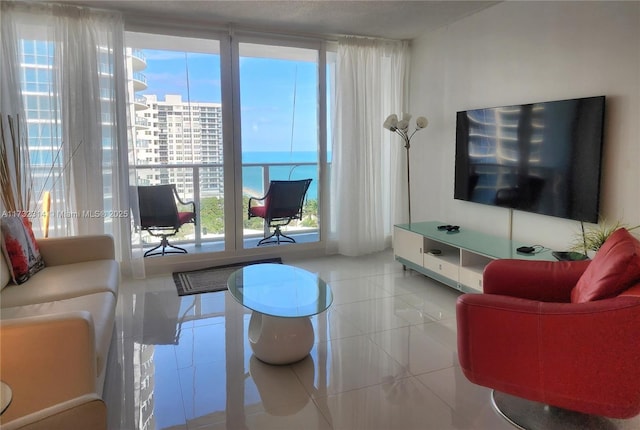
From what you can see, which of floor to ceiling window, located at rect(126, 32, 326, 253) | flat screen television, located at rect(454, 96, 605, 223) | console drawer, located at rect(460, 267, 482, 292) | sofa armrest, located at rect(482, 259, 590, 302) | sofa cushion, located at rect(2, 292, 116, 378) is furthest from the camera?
floor to ceiling window, located at rect(126, 32, 326, 253)

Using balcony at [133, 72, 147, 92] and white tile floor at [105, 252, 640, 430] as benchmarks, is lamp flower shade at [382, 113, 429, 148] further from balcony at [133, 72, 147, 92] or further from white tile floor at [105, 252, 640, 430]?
balcony at [133, 72, 147, 92]

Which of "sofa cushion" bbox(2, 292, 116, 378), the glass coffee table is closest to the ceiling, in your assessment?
the glass coffee table

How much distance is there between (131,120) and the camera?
416 cm

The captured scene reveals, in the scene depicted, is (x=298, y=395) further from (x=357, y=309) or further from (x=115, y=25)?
(x=115, y=25)

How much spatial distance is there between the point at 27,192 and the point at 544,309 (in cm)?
394

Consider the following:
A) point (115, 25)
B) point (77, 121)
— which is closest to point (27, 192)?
point (77, 121)

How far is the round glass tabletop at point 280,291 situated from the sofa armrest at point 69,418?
1183 millimetres

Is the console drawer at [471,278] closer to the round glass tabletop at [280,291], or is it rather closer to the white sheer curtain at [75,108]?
the round glass tabletop at [280,291]

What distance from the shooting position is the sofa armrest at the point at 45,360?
1.65 m

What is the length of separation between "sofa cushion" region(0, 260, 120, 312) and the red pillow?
8.14ft

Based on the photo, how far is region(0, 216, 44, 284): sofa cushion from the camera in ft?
8.84

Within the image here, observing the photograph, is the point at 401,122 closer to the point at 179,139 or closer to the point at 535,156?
the point at 535,156

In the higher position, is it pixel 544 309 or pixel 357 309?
pixel 544 309

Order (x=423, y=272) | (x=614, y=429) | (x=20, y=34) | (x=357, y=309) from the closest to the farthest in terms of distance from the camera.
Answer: (x=614, y=429), (x=357, y=309), (x=20, y=34), (x=423, y=272)
